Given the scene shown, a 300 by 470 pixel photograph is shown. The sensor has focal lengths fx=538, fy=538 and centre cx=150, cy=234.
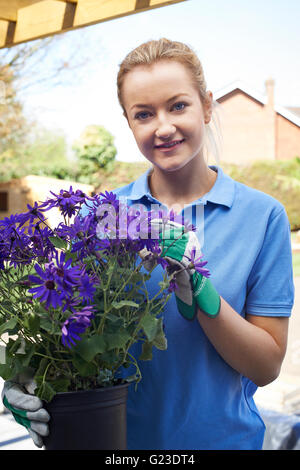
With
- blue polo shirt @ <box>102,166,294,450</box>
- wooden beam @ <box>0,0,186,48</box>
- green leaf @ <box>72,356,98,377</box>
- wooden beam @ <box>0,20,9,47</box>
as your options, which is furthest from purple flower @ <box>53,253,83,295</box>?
wooden beam @ <box>0,20,9,47</box>

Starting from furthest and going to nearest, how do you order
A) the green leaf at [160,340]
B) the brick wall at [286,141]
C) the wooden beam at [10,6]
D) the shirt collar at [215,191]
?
1. the brick wall at [286,141]
2. the wooden beam at [10,6]
3. the shirt collar at [215,191]
4. the green leaf at [160,340]

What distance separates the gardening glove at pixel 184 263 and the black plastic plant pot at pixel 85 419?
18 centimetres

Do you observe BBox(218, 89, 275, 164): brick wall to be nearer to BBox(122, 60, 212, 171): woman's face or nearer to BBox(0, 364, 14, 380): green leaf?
BBox(122, 60, 212, 171): woman's face

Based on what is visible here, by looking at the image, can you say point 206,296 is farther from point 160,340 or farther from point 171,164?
point 171,164

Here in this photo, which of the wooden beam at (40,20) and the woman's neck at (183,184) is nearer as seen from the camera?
the woman's neck at (183,184)

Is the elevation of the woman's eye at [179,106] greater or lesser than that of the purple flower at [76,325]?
greater

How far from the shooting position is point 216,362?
108 centimetres

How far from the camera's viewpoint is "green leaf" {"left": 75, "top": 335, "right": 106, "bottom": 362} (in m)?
0.73

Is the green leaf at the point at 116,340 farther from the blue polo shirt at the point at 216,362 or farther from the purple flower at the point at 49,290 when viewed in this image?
the blue polo shirt at the point at 216,362

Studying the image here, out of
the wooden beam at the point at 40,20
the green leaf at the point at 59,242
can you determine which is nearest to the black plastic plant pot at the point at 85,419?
the green leaf at the point at 59,242

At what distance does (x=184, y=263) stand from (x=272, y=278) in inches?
13.0

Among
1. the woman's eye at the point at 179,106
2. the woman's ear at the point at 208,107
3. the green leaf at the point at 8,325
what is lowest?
the green leaf at the point at 8,325

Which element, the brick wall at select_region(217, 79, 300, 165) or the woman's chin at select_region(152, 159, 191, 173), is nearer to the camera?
the woman's chin at select_region(152, 159, 191, 173)

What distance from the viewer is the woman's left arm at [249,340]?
0.94 metres
